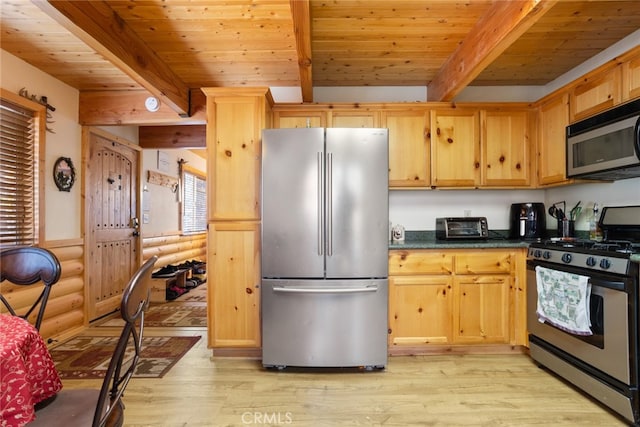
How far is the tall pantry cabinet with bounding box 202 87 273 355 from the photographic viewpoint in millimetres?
2557

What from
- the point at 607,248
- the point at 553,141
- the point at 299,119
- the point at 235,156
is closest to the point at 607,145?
the point at 553,141

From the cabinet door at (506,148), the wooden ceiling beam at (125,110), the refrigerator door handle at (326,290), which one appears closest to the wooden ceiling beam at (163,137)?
the wooden ceiling beam at (125,110)

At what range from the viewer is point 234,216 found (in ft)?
8.42

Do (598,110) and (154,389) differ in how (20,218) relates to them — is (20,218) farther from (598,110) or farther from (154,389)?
(598,110)

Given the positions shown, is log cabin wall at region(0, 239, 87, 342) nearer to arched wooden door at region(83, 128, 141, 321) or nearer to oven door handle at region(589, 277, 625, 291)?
arched wooden door at region(83, 128, 141, 321)

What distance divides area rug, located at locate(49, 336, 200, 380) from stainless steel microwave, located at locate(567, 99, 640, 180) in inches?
140

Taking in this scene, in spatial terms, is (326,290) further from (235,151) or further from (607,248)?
(607,248)

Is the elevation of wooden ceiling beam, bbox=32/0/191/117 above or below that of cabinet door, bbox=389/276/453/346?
above

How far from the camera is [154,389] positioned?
216 cm

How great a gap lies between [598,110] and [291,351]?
2905mm

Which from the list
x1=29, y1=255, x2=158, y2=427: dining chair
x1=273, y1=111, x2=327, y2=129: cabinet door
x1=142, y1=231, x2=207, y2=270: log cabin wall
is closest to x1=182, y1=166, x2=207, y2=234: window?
x1=142, y1=231, x2=207, y2=270: log cabin wall

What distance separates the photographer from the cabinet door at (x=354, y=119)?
2922 millimetres

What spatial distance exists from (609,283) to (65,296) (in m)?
4.42

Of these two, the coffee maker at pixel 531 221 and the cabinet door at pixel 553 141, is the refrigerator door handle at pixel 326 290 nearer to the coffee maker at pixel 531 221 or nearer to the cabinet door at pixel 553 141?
the coffee maker at pixel 531 221
